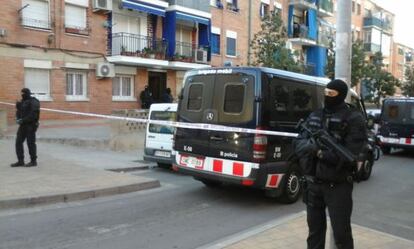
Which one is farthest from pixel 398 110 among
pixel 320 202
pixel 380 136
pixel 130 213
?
pixel 320 202

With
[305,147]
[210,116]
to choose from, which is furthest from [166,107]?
[305,147]

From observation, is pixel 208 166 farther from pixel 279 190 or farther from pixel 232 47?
pixel 232 47

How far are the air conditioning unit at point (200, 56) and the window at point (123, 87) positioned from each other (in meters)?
4.58

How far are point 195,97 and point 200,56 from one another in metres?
19.1

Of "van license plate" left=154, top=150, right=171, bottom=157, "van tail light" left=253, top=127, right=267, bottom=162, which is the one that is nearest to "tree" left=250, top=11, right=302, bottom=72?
"van license plate" left=154, top=150, right=171, bottom=157

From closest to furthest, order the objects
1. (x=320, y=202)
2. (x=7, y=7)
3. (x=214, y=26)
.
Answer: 1. (x=320, y=202)
2. (x=7, y=7)
3. (x=214, y=26)

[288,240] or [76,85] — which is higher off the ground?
[76,85]

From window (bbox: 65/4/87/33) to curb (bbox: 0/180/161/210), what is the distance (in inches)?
528

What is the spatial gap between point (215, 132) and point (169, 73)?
18.7m

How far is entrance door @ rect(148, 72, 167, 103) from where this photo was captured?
1014 inches

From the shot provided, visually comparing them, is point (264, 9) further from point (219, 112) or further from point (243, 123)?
point (243, 123)

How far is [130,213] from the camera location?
6992mm

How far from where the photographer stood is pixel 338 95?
3.98 metres

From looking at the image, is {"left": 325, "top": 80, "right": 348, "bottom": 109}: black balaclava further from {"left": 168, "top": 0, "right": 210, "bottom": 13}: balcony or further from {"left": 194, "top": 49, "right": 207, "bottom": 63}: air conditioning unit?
{"left": 194, "top": 49, "right": 207, "bottom": 63}: air conditioning unit
